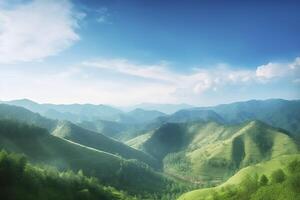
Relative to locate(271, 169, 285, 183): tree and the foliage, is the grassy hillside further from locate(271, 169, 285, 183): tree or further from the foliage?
locate(271, 169, 285, 183): tree

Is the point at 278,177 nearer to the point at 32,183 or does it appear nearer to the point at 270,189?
the point at 270,189

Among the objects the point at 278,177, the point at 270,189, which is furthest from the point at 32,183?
the point at 278,177

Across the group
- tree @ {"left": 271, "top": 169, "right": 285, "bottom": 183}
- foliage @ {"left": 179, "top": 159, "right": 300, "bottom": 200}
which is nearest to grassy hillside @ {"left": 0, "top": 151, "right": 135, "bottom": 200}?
foliage @ {"left": 179, "top": 159, "right": 300, "bottom": 200}

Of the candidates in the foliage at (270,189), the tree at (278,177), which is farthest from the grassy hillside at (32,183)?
the tree at (278,177)

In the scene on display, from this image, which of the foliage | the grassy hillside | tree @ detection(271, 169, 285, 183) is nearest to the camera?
the grassy hillside

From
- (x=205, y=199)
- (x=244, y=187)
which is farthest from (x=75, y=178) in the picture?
(x=244, y=187)

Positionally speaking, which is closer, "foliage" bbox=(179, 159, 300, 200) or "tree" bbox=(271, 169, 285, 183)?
"foliage" bbox=(179, 159, 300, 200)

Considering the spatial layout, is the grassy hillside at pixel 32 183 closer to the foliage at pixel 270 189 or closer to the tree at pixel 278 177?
the foliage at pixel 270 189

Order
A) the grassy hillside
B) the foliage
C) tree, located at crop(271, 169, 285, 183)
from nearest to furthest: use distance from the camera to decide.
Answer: the grassy hillside < the foliage < tree, located at crop(271, 169, 285, 183)

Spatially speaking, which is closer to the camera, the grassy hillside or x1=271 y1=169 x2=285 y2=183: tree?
the grassy hillside
